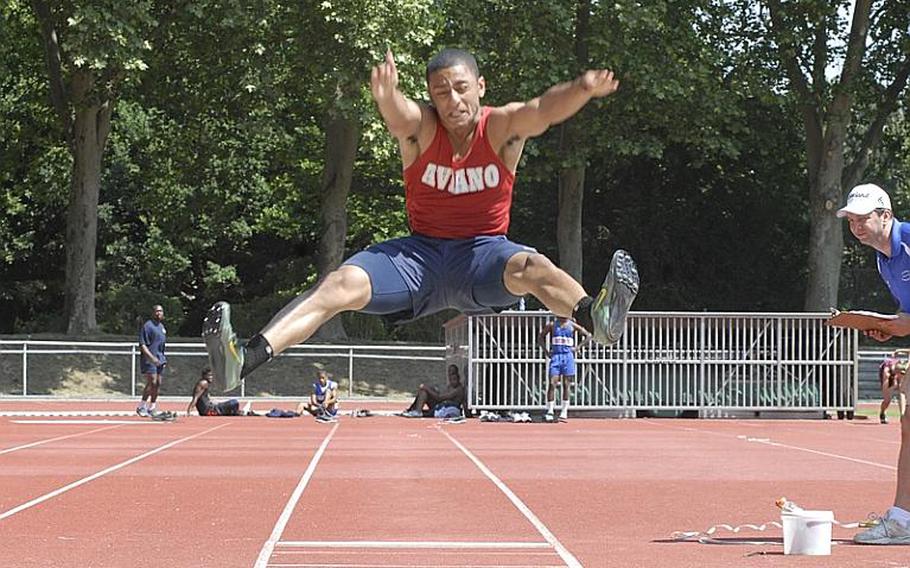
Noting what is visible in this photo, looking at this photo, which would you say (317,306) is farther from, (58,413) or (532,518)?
(58,413)

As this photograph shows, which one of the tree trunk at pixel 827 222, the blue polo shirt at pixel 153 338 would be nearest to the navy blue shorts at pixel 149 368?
the blue polo shirt at pixel 153 338

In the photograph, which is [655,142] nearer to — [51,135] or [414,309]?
[51,135]

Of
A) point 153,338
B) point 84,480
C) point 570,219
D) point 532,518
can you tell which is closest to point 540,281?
point 532,518

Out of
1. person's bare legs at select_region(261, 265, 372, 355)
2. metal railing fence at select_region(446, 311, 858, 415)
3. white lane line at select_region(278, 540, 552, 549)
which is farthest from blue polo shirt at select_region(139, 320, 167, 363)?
person's bare legs at select_region(261, 265, 372, 355)

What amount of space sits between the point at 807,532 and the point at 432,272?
8.43 ft

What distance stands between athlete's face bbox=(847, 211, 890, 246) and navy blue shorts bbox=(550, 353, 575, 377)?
50.5 ft

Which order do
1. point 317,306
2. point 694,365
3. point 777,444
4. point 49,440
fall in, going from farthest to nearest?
point 694,365 < point 777,444 < point 49,440 < point 317,306

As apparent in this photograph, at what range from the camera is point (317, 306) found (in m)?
6.61

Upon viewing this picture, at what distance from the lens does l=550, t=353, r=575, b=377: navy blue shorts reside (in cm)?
2361

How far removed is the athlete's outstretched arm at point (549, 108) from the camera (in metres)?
→ 6.75

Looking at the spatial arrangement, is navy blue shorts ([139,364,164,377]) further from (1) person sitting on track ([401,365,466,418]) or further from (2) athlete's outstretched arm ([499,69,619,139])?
(2) athlete's outstretched arm ([499,69,619,139])

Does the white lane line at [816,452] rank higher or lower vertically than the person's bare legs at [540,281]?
lower

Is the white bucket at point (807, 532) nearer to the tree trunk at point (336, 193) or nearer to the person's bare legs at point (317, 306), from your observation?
the person's bare legs at point (317, 306)

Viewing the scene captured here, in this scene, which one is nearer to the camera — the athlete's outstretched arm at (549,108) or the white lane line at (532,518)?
the athlete's outstretched arm at (549,108)
